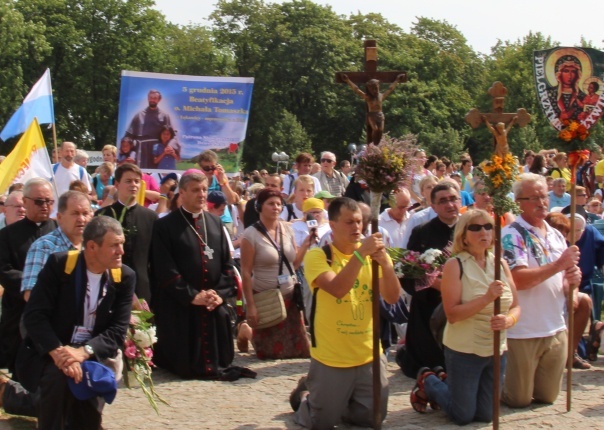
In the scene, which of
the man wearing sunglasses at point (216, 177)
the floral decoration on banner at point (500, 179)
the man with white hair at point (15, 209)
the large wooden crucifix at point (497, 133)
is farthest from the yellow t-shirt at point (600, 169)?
the man with white hair at point (15, 209)

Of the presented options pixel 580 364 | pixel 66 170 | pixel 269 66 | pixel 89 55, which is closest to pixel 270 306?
pixel 580 364

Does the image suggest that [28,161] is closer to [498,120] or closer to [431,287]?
[431,287]

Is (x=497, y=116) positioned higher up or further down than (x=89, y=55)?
further down

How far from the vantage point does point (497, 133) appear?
22.6 ft

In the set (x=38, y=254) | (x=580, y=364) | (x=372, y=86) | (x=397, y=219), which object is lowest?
(x=580, y=364)

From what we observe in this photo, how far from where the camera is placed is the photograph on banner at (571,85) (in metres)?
8.00

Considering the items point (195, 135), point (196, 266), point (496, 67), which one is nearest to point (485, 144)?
point (496, 67)

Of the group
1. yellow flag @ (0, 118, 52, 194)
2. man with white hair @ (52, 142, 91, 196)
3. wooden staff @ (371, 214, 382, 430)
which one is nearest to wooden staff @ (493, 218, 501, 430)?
wooden staff @ (371, 214, 382, 430)

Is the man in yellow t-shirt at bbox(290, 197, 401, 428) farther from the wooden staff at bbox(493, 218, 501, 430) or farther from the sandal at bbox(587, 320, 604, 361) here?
the sandal at bbox(587, 320, 604, 361)

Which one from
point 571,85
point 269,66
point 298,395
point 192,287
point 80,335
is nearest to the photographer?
point 80,335

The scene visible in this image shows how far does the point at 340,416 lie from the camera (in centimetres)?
694

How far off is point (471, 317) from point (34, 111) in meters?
7.30

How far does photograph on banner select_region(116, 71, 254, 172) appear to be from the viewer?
42.3ft

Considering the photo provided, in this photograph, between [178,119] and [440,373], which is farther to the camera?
[178,119]
